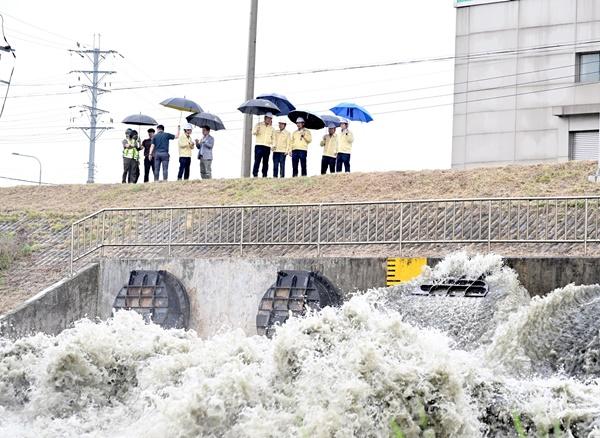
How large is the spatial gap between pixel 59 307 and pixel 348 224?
5.92 meters

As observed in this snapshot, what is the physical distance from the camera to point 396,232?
21359mm

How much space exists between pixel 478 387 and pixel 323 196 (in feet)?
46.9

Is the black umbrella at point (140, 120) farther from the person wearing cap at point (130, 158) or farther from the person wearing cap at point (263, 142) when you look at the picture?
the person wearing cap at point (263, 142)

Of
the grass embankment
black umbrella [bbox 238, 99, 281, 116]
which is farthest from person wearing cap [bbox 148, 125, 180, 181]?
the grass embankment

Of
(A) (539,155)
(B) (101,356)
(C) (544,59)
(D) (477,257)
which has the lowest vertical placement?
(B) (101,356)

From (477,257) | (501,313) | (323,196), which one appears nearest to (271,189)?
(323,196)

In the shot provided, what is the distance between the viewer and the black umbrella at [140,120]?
32284 millimetres

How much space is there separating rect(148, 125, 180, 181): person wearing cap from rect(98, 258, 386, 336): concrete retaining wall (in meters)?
7.43

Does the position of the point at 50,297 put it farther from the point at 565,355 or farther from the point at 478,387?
the point at 478,387

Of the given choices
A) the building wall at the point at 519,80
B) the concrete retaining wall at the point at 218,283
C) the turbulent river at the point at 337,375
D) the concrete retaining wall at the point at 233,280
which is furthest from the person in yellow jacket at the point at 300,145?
the building wall at the point at 519,80

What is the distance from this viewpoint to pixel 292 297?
21359 mm

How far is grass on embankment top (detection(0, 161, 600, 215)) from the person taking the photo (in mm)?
24141

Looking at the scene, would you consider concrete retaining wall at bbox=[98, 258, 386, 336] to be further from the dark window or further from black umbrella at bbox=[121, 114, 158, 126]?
the dark window

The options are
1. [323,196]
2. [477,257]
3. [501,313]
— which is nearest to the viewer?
[501,313]
